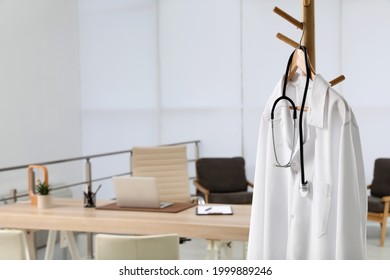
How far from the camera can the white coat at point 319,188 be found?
6.91 feet

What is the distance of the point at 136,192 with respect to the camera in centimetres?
402

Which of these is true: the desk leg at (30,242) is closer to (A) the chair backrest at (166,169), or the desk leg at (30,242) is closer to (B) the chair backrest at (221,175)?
(A) the chair backrest at (166,169)

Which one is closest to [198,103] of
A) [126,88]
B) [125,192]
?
[126,88]

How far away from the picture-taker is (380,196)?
20.9 ft

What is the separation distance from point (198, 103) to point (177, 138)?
56cm

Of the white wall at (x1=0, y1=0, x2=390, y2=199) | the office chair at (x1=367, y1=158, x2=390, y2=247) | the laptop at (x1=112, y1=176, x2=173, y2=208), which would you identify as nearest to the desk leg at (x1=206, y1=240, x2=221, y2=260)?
the laptop at (x1=112, y1=176, x2=173, y2=208)

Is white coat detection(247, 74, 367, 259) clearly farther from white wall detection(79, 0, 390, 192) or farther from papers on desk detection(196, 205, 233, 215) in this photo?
white wall detection(79, 0, 390, 192)

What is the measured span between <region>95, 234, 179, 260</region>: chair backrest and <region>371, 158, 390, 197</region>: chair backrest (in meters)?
4.35

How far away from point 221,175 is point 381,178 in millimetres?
1774

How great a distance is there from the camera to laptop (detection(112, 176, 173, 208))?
3979mm

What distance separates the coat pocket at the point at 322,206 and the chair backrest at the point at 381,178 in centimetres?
445

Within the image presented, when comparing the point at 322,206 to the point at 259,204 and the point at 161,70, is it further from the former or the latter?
the point at 161,70

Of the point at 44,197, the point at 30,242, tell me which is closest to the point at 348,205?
the point at 44,197
